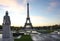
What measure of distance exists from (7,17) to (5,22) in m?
0.46

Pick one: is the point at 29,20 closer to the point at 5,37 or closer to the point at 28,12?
the point at 28,12

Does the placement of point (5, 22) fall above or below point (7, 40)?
above

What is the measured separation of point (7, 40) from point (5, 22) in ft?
5.42

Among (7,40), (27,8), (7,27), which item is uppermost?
(27,8)

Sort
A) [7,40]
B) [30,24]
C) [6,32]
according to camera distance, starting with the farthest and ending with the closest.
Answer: [30,24] < [6,32] < [7,40]

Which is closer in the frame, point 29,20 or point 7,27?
point 7,27

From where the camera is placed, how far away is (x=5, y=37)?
39.6 ft

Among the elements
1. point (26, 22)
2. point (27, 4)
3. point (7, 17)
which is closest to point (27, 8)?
point (27, 4)

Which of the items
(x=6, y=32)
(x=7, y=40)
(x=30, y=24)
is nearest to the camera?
(x=7, y=40)

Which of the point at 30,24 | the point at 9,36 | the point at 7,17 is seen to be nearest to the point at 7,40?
the point at 9,36

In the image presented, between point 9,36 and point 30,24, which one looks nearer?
point 9,36

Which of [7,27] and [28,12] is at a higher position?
[28,12]

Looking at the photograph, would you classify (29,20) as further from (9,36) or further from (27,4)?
(9,36)

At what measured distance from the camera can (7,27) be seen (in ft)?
→ 39.7
